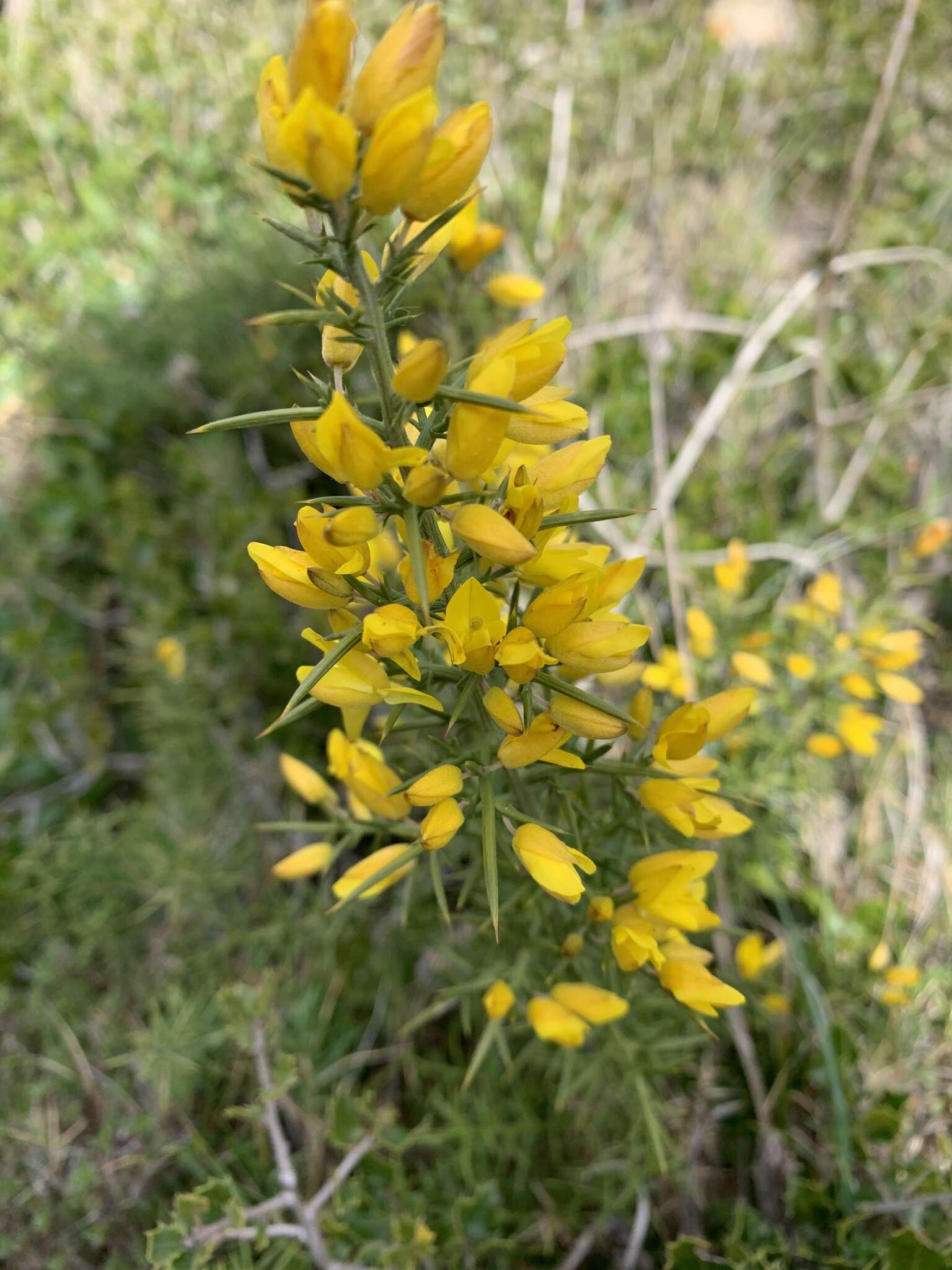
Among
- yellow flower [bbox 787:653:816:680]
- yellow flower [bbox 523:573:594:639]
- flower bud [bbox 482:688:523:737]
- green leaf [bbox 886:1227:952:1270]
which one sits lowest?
green leaf [bbox 886:1227:952:1270]

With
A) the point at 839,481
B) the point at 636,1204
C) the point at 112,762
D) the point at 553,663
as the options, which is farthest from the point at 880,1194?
the point at 112,762

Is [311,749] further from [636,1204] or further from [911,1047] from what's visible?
[911,1047]

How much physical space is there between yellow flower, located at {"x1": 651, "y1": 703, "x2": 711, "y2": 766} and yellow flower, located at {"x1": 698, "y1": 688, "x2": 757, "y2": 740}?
0.25 ft

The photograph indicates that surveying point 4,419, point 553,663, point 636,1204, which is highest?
point 4,419

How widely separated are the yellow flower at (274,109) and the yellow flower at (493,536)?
0.29 m

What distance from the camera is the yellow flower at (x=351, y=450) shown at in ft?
1.91

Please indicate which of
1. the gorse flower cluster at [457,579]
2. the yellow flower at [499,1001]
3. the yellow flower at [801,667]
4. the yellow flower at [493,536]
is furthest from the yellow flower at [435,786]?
the yellow flower at [801,667]

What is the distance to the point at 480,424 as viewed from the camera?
→ 2.01 ft

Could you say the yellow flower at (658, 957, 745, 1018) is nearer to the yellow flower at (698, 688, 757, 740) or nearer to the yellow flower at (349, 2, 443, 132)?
the yellow flower at (698, 688, 757, 740)

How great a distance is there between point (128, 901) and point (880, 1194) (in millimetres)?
1576

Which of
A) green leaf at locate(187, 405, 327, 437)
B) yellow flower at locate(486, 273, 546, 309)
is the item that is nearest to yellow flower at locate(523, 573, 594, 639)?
green leaf at locate(187, 405, 327, 437)

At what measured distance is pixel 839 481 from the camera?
7.45ft

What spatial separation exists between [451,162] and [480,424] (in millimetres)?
194

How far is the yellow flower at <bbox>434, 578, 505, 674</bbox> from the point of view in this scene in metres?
0.67
